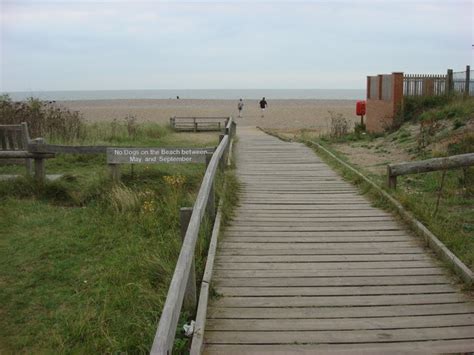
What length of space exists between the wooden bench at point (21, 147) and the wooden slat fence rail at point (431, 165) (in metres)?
6.62

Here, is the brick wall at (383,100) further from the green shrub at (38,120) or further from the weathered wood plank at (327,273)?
the weathered wood plank at (327,273)

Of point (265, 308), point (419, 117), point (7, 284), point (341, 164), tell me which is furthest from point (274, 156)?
point (265, 308)

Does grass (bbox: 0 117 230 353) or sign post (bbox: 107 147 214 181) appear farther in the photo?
sign post (bbox: 107 147 214 181)

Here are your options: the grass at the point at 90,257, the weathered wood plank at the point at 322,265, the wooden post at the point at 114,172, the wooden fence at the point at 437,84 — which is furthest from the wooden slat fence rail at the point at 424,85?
the weathered wood plank at the point at 322,265

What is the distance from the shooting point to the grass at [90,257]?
5074 millimetres

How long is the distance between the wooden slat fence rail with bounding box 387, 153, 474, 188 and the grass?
322 centimetres

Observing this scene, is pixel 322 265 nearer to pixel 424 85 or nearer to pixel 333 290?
pixel 333 290

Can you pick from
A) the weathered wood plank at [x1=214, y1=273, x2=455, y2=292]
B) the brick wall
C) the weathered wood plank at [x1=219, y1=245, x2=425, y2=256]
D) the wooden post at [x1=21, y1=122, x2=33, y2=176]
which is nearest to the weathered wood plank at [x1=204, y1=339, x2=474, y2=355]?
the weathered wood plank at [x1=214, y1=273, x2=455, y2=292]

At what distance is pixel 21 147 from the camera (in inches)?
464

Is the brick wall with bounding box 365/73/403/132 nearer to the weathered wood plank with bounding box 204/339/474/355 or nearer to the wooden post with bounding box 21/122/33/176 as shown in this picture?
the wooden post with bounding box 21/122/33/176

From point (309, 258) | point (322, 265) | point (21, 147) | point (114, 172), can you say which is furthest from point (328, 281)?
point (21, 147)

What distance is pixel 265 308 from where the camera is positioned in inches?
186

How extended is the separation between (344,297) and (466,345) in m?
1.19

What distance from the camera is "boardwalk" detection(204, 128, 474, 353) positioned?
13.7 ft
